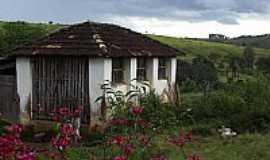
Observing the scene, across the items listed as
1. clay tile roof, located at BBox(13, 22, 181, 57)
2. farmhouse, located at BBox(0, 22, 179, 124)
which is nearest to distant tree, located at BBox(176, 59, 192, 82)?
clay tile roof, located at BBox(13, 22, 181, 57)

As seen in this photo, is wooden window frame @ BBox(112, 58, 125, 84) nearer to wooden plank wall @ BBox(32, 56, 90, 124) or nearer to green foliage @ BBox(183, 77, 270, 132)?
wooden plank wall @ BBox(32, 56, 90, 124)

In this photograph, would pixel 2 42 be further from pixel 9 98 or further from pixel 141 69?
pixel 141 69

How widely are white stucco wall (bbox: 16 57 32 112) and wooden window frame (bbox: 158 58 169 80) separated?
566 centimetres

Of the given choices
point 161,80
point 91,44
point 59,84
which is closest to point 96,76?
point 91,44

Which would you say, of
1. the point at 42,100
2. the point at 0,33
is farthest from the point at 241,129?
the point at 0,33

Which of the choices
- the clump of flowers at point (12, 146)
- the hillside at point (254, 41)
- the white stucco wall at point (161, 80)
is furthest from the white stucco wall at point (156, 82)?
the hillside at point (254, 41)

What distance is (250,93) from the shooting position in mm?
16016

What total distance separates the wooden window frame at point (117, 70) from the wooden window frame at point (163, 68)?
3.21 meters

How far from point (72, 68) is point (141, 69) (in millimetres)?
3653

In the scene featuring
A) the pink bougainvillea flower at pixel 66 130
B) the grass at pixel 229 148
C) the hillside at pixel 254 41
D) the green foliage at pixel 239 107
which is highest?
the pink bougainvillea flower at pixel 66 130

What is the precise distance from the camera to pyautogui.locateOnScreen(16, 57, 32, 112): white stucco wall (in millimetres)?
16859

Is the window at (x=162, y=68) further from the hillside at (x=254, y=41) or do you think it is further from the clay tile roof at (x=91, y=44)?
the hillside at (x=254, y=41)

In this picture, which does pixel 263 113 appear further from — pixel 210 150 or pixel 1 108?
pixel 1 108

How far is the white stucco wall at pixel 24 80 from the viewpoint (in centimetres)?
1686
